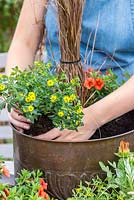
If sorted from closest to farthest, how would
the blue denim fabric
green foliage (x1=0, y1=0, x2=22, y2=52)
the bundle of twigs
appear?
the bundle of twigs < the blue denim fabric < green foliage (x1=0, y1=0, x2=22, y2=52)

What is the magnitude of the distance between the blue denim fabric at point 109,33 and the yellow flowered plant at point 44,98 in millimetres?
247

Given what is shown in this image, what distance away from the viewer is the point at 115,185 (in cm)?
109

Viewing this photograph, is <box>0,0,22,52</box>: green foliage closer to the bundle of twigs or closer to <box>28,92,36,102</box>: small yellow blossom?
the bundle of twigs

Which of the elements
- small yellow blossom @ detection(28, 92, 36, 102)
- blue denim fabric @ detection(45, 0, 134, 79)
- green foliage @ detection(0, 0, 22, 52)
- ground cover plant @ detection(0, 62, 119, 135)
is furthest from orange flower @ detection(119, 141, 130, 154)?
green foliage @ detection(0, 0, 22, 52)

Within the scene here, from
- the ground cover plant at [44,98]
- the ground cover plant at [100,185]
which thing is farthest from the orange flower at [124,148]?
the ground cover plant at [44,98]

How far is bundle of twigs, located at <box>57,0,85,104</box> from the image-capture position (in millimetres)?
1181

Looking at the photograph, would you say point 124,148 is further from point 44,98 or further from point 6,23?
point 6,23

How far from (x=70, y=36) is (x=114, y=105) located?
20 cm

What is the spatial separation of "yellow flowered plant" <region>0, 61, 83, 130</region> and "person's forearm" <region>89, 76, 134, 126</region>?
9cm

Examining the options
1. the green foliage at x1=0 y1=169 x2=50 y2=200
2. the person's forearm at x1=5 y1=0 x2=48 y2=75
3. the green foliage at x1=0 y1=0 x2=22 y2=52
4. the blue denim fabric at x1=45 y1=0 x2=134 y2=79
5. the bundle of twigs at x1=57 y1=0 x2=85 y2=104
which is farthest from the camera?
the green foliage at x1=0 y1=0 x2=22 y2=52

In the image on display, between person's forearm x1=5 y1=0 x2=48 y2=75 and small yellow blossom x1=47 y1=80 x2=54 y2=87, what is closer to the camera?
small yellow blossom x1=47 y1=80 x2=54 y2=87

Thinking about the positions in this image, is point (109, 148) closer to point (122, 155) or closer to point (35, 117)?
point (122, 155)

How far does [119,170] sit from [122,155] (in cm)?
4

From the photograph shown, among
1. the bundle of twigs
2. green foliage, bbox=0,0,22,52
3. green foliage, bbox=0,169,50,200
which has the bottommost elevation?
green foliage, bbox=0,169,50,200
